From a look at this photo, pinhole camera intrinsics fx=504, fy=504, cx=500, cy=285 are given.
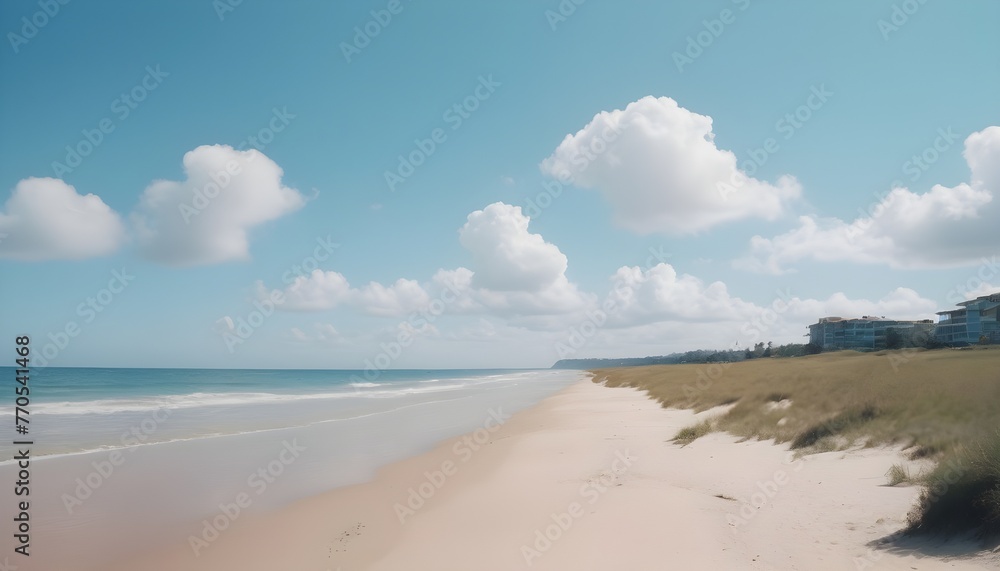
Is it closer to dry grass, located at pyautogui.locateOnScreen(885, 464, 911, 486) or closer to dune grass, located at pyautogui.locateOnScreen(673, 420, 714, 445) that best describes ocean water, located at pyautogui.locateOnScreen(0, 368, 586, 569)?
dune grass, located at pyautogui.locateOnScreen(673, 420, 714, 445)

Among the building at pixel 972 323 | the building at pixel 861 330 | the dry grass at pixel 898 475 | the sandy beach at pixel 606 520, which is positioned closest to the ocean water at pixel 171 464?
the sandy beach at pixel 606 520

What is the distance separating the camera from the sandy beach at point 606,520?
633 cm

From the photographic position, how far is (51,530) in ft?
27.4

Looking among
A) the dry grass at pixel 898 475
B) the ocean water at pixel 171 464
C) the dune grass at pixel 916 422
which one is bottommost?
the ocean water at pixel 171 464

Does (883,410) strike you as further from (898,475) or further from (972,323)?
(972,323)

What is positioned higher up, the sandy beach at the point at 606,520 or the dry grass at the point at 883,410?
the dry grass at the point at 883,410

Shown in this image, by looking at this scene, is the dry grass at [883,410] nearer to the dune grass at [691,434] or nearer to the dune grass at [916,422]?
the dune grass at [916,422]

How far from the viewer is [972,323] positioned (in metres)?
60.2

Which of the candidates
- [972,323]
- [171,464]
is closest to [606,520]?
[171,464]

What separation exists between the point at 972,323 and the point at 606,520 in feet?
249

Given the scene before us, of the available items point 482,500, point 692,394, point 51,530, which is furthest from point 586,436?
point 51,530

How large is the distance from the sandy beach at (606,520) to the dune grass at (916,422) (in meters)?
0.49

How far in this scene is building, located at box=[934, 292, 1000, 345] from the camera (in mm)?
55150

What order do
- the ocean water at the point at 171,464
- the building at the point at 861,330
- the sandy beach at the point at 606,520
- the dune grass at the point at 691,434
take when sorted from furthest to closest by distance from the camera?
the building at the point at 861,330 → the dune grass at the point at 691,434 → the ocean water at the point at 171,464 → the sandy beach at the point at 606,520
